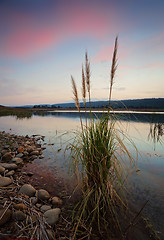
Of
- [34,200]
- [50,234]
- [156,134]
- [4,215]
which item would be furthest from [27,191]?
[156,134]

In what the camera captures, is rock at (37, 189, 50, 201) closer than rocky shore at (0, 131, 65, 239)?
→ No

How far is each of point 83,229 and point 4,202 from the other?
58.7 inches

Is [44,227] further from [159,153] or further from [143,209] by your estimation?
[159,153]

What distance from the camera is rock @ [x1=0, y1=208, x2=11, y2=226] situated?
1.97 metres

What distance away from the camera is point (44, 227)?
6.81 feet

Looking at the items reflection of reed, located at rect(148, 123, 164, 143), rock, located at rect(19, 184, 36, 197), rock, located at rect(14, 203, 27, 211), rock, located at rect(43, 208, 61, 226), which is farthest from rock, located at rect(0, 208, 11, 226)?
reflection of reed, located at rect(148, 123, 164, 143)

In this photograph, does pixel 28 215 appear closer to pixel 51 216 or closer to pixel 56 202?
pixel 51 216

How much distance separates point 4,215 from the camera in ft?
6.63

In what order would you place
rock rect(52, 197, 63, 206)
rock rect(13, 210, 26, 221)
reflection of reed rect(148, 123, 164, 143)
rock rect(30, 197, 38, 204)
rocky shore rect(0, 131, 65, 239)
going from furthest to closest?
reflection of reed rect(148, 123, 164, 143) < rock rect(52, 197, 63, 206) < rock rect(30, 197, 38, 204) < rock rect(13, 210, 26, 221) < rocky shore rect(0, 131, 65, 239)

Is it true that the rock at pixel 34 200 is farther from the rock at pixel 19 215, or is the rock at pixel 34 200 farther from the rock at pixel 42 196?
the rock at pixel 19 215

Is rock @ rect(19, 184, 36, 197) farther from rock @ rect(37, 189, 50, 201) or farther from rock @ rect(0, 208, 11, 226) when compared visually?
rock @ rect(0, 208, 11, 226)

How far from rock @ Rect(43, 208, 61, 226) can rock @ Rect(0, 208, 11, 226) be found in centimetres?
60

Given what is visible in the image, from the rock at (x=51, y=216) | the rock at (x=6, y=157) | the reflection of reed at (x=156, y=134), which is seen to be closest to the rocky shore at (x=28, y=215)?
the rock at (x=51, y=216)

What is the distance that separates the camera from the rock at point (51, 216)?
2265 millimetres
